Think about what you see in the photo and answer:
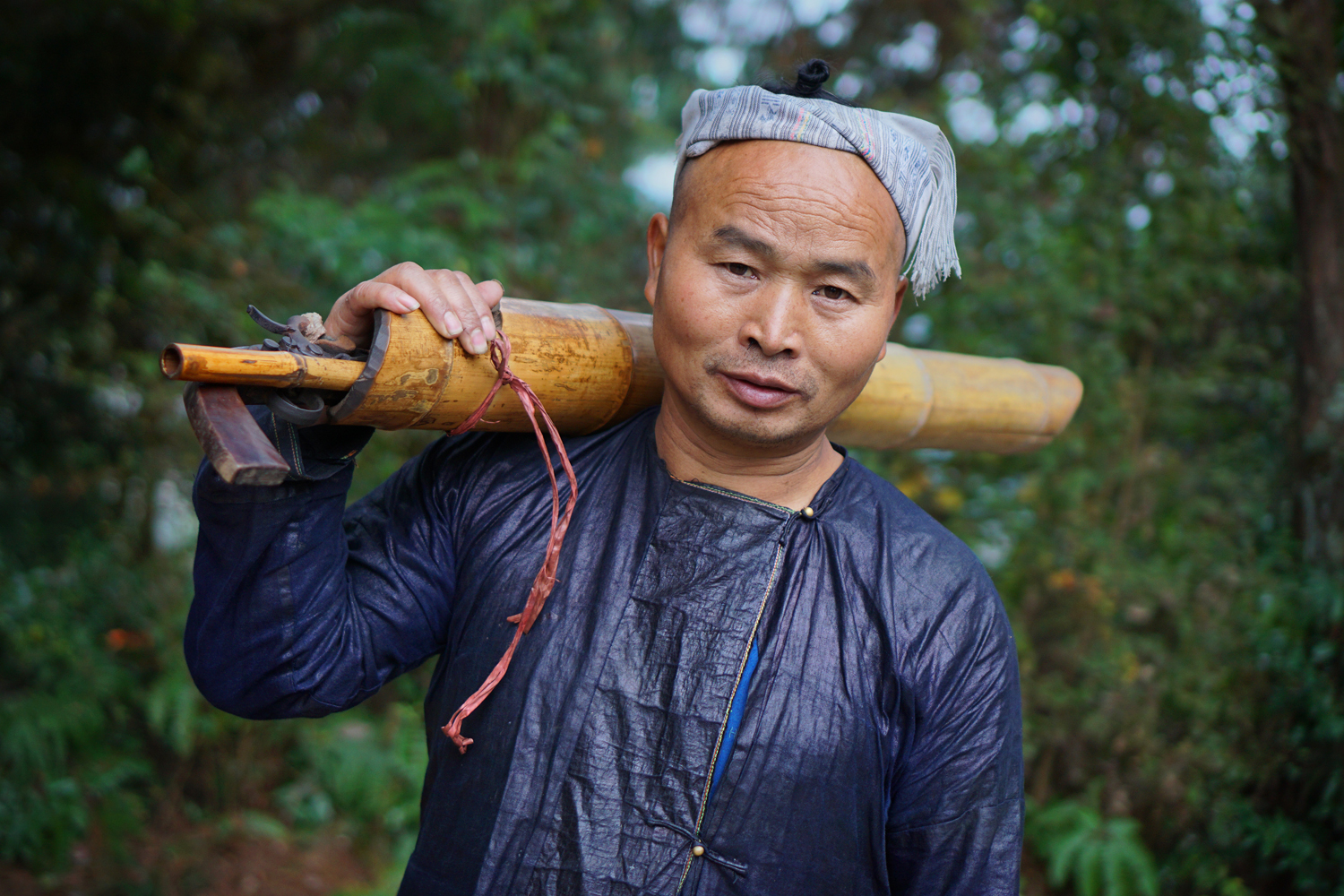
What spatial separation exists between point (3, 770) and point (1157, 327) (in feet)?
16.3

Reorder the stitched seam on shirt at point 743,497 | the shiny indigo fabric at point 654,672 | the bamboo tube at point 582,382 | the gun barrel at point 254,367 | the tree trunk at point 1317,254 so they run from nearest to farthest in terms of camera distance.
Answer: the gun barrel at point 254,367 < the bamboo tube at point 582,382 < the shiny indigo fabric at point 654,672 < the stitched seam on shirt at point 743,497 < the tree trunk at point 1317,254

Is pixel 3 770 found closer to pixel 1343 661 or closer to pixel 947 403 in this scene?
pixel 947 403

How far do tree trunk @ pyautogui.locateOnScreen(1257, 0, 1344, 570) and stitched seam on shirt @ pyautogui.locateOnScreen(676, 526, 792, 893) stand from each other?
Result: 286 centimetres

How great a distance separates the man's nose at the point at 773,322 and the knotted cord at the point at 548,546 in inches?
12.9

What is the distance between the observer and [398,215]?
4270 mm

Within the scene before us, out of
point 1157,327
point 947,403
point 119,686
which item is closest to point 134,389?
point 119,686

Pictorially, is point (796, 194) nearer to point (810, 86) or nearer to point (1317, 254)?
point (810, 86)

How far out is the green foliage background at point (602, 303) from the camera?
371 cm

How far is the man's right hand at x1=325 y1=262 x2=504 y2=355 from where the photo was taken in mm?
1404

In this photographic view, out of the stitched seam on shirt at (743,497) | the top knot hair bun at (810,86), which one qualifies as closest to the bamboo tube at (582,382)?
the stitched seam on shirt at (743,497)

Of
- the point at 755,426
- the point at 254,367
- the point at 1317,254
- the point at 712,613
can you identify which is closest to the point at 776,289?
the point at 755,426

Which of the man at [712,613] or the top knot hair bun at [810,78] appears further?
the top knot hair bun at [810,78]

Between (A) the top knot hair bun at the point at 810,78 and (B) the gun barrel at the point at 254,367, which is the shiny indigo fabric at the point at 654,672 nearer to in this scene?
(B) the gun barrel at the point at 254,367

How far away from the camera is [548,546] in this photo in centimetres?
156
